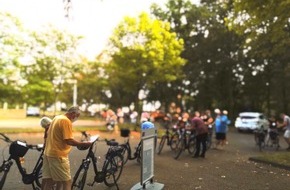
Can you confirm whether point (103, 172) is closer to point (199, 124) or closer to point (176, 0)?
point (199, 124)

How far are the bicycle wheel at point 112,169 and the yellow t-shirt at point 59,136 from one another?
278cm

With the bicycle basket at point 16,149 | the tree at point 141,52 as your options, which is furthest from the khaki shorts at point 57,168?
the tree at point 141,52

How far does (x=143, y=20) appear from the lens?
3697 centimetres

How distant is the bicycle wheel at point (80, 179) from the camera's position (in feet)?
28.2

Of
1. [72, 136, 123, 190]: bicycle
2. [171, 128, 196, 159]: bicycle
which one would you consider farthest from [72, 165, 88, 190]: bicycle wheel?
[171, 128, 196, 159]: bicycle

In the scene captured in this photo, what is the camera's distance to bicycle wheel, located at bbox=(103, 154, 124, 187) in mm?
9977

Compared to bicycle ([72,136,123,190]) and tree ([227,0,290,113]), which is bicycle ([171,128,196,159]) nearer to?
tree ([227,0,290,113])

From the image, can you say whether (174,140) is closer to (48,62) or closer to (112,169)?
(112,169)

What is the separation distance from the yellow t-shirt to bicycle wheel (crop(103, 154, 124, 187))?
2.78 m

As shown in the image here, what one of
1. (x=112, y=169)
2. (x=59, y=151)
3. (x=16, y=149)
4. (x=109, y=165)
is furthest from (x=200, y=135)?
(x=59, y=151)

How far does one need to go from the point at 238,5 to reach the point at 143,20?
18759 mm

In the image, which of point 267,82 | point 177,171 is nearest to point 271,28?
point 177,171

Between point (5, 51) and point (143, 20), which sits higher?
point (143, 20)

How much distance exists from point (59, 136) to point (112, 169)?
324cm
